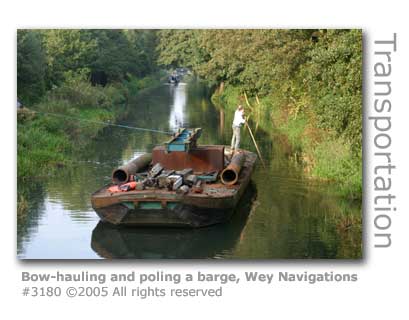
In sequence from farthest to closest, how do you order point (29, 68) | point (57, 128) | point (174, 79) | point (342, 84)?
1. point (174, 79)
2. point (29, 68)
3. point (57, 128)
4. point (342, 84)

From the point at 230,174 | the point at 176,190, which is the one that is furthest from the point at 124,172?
the point at 230,174

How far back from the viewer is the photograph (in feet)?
43.8

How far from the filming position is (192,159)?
15.1 meters

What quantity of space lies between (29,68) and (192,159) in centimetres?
1020

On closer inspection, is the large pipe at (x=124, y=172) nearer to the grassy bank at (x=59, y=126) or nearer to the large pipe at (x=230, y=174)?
the large pipe at (x=230, y=174)

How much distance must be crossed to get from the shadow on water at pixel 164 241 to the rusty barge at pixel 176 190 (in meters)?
0.19

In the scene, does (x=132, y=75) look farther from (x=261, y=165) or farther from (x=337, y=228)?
(x=337, y=228)

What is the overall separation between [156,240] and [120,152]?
9.65 meters

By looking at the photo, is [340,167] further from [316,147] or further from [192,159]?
[192,159]

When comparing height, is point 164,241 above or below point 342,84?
below

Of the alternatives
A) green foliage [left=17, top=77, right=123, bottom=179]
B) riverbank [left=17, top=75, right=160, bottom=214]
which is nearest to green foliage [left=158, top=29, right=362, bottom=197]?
riverbank [left=17, top=75, right=160, bottom=214]

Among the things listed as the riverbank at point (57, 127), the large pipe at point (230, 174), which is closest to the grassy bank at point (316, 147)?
the large pipe at point (230, 174)

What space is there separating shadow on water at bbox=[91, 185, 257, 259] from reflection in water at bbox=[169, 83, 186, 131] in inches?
557

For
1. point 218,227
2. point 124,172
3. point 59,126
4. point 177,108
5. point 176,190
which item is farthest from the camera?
point 177,108
